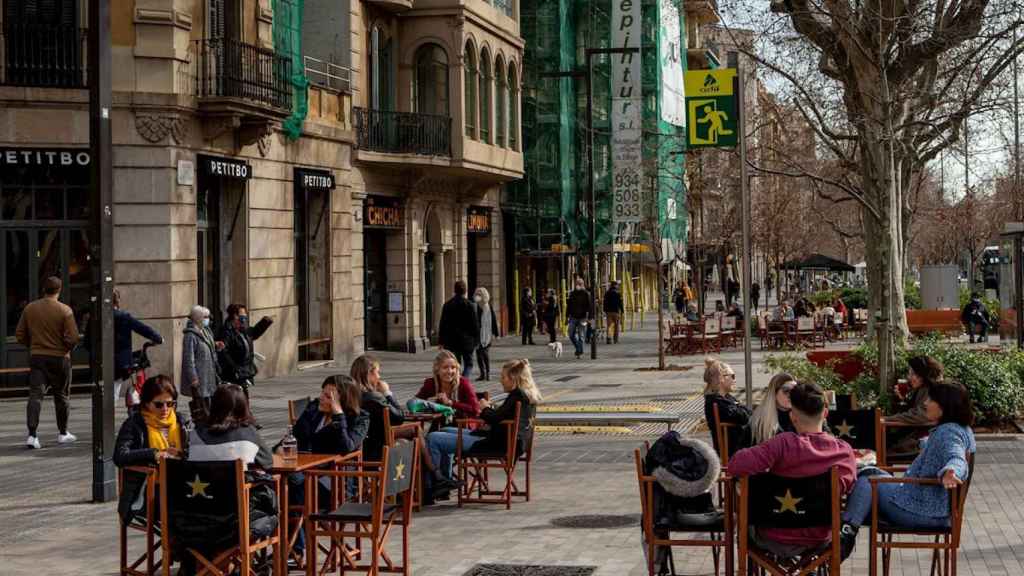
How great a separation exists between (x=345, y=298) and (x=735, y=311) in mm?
12639

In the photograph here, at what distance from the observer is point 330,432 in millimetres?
10922

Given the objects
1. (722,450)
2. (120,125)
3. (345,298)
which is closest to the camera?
(722,450)

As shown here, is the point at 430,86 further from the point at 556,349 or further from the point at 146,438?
the point at 146,438

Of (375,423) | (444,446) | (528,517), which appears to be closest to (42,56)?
(444,446)

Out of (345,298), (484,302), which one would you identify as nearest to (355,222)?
(345,298)

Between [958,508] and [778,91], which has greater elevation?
[778,91]

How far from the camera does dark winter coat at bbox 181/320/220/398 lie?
18.3 m

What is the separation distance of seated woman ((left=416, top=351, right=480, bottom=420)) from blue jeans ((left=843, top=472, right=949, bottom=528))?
5681 millimetres

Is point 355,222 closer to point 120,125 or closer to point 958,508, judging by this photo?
point 120,125

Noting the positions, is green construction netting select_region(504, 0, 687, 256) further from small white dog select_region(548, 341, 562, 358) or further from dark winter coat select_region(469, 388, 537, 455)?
dark winter coat select_region(469, 388, 537, 455)

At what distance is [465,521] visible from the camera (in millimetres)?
12570

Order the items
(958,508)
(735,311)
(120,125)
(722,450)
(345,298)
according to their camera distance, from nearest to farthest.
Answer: (958,508), (722,450), (120,125), (345,298), (735,311)

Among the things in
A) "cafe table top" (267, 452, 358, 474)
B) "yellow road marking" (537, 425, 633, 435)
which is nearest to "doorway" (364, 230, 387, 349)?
"yellow road marking" (537, 425, 633, 435)

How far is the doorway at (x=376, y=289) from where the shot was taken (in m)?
38.8
